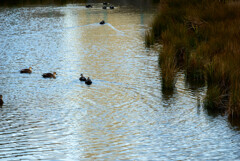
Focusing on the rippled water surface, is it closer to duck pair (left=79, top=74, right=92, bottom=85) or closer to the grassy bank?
duck pair (left=79, top=74, right=92, bottom=85)

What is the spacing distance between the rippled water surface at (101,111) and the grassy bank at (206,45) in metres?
0.50

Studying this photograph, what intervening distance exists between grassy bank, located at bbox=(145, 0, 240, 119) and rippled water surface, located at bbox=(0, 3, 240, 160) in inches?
19.9

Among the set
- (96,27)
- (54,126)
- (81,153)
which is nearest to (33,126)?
(54,126)

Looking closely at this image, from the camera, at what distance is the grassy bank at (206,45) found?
1088 cm

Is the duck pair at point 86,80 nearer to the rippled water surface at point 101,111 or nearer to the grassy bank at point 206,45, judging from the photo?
the rippled water surface at point 101,111

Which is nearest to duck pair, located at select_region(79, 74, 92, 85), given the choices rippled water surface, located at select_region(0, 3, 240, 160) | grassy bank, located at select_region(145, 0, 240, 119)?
rippled water surface, located at select_region(0, 3, 240, 160)

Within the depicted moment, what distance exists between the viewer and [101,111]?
36.1ft

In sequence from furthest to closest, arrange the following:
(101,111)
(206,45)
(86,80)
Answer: (206,45), (86,80), (101,111)

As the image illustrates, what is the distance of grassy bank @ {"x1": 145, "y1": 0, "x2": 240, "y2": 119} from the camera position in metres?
10.9

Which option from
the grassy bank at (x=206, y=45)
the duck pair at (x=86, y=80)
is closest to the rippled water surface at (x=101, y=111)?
the duck pair at (x=86, y=80)

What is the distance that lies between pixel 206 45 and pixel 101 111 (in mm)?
6250

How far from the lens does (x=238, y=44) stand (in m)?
14.2

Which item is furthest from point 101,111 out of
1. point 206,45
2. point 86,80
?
point 206,45

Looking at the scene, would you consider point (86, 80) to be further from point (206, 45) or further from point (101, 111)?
point (206, 45)
